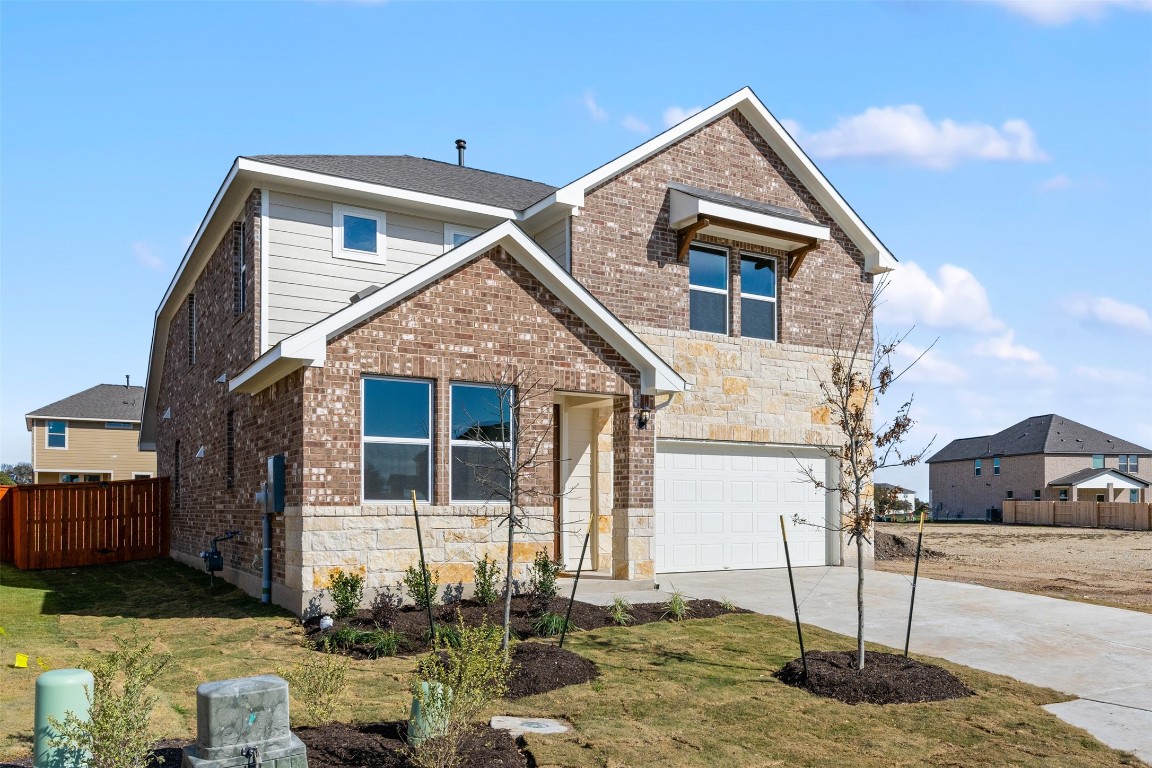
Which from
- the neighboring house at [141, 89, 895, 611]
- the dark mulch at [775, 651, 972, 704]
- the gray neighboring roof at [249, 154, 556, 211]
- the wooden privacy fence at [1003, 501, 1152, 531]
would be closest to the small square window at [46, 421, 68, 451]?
the neighboring house at [141, 89, 895, 611]

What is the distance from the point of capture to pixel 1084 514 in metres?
48.9

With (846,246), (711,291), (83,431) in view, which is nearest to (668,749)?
(711,291)

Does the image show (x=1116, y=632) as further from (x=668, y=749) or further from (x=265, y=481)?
(x=265, y=481)

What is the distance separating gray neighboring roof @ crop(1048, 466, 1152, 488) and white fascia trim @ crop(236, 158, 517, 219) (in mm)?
52294

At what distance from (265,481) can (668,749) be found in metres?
7.93

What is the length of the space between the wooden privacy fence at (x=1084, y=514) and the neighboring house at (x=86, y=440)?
156ft

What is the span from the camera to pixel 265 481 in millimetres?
12742

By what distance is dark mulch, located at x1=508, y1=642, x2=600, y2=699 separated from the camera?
8242 mm

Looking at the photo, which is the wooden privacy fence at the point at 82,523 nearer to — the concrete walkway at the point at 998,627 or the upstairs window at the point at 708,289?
the concrete walkway at the point at 998,627

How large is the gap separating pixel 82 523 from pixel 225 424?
6.52 meters

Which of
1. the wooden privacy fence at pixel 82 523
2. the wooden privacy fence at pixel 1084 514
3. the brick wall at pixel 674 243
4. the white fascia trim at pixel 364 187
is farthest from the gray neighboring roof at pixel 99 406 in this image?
the wooden privacy fence at pixel 1084 514

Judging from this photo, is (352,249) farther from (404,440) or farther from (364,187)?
(404,440)

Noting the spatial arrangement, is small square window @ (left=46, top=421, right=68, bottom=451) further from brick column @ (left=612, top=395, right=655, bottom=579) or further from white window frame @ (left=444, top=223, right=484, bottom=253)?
brick column @ (left=612, top=395, right=655, bottom=579)

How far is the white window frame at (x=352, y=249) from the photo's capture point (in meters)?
14.7
